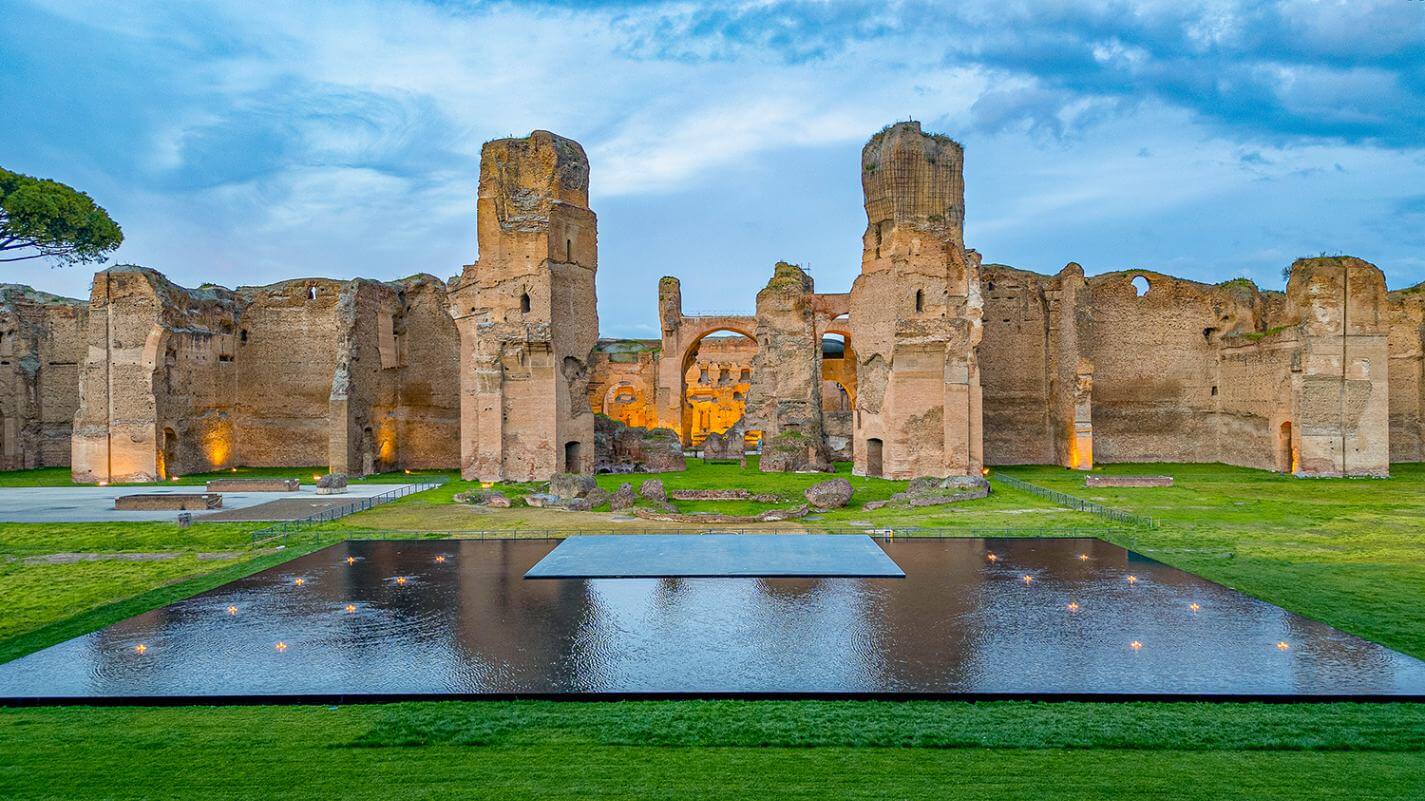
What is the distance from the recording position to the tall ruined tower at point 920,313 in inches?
813

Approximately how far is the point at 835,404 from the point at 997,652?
117ft

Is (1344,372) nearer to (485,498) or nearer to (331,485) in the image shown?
(485,498)

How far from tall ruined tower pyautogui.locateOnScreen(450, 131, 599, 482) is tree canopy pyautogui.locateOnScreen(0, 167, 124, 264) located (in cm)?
1700

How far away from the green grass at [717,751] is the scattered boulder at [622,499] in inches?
397

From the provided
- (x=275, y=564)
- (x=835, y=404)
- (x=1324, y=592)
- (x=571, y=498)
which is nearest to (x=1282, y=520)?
(x=1324, y=592)

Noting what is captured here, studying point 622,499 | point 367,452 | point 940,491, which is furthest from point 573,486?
point 367,452

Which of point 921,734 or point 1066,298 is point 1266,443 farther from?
point 921,734

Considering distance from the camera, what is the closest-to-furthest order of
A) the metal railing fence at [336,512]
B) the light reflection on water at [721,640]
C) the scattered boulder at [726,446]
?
the light reflection on water at [721,640]
the metal railing fence at [336,512]
the scattered boulder at [726,446]

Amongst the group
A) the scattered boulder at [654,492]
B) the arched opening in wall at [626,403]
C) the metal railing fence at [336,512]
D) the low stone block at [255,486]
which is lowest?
the metal railing fence at [336,512]

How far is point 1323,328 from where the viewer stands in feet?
70.8

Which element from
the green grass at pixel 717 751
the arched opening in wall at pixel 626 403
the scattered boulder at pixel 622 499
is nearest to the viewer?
the green grass at pixel 717 751

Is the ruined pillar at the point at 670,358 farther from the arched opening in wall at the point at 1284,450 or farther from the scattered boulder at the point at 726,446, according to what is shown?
the arched opening in wall at the point at 1284,450

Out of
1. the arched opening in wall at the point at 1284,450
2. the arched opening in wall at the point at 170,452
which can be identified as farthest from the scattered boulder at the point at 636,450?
the arched opening in wall at the point at 1284,450

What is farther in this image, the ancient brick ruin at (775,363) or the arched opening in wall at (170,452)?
the arched opening in wall at (170,452)
